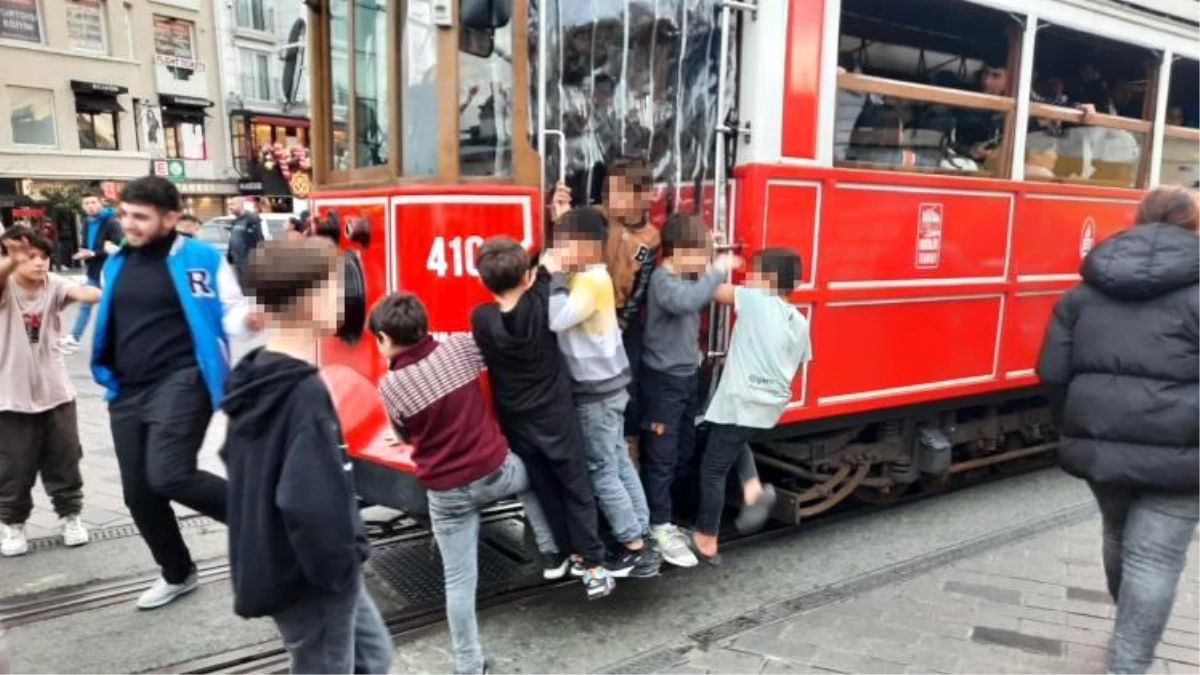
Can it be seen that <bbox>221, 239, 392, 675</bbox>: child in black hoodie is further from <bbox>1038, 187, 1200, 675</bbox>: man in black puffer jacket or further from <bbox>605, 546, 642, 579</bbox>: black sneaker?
<bbox>1038, 187, 1200, 675</bbox>: man in black puffer jacket

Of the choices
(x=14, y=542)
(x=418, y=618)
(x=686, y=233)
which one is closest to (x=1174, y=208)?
(x=686, y=233)

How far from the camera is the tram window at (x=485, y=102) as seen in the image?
3484mm

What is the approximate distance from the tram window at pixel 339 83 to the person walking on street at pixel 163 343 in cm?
109

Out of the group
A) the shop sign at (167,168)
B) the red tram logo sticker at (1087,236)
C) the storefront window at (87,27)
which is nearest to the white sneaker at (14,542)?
the red tram logo sticker at (1087,236)

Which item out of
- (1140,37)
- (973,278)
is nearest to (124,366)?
(973,278)

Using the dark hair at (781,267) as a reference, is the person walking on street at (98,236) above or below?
below

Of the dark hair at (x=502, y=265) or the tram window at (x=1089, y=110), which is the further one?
the tram window at (x=1089, y=110)

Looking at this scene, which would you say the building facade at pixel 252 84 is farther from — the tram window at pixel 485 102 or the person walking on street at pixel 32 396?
the tram window at pixel 485 102

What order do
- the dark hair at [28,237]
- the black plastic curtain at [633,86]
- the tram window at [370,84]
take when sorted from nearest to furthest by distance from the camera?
the black plastic curtain at [633,86] → the tram window at [370,84] → the dark hair at [28,237]

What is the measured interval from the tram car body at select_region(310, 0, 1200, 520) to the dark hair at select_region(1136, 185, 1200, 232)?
1.32m

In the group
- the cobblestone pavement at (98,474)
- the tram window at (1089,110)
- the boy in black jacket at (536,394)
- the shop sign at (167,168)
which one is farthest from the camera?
the shop sign at (167,168)

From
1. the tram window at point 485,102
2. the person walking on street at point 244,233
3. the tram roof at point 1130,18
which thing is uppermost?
the tram roof at point 1130,18

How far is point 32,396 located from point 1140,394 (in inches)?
177

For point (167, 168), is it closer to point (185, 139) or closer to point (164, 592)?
point (185, 139)
